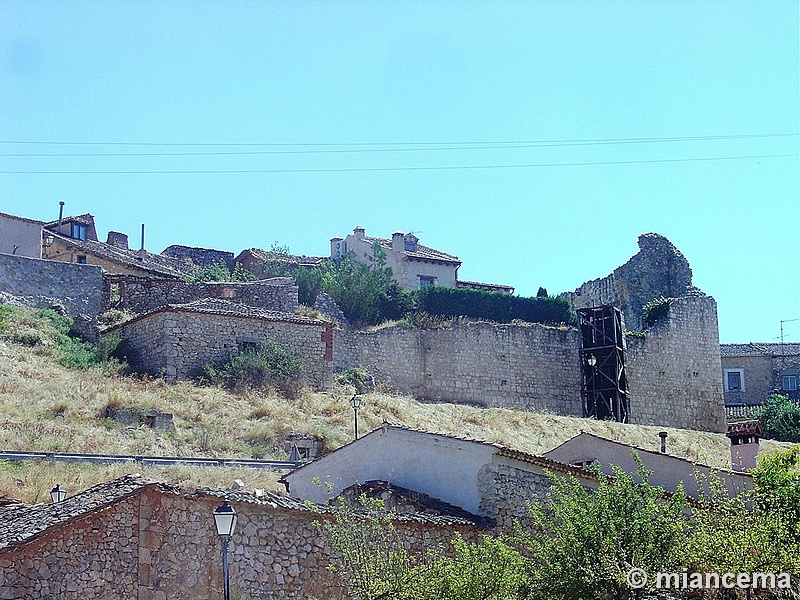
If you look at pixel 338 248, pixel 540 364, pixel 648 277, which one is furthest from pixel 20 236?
pixel 648 277

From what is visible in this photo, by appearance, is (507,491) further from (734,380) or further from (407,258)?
(734,380)

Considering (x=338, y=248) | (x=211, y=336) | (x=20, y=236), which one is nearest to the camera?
(x=211, y=336)

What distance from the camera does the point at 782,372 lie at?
55.5 m

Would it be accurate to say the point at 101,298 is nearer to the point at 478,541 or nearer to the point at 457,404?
the point at 457,404

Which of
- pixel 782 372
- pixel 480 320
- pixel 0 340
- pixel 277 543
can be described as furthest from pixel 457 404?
pixel 277 543

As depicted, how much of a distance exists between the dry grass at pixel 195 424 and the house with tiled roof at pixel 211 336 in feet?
3.68

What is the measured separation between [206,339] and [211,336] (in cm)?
20

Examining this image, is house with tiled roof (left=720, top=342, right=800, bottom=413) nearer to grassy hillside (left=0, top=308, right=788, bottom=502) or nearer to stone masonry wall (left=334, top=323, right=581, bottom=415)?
stone masonry wall (left=334, top=323, right=581, bottom=415)

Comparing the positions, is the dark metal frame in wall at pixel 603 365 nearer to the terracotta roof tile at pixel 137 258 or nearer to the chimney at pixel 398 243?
the chimney at pixel 398 243

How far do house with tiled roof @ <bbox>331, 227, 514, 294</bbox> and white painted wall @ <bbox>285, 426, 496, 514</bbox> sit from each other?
1186 inches

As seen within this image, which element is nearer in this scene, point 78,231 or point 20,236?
point 20,236

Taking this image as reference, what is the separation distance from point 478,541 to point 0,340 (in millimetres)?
21127

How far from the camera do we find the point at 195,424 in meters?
29.5

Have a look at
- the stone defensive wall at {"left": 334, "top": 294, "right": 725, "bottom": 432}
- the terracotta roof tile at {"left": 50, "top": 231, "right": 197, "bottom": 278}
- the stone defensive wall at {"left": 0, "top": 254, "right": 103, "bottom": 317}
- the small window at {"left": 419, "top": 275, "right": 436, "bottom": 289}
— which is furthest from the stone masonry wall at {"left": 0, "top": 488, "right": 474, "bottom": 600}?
the small window at {"left": 419, "top": 275, "right": 436, "bottom": 289}
